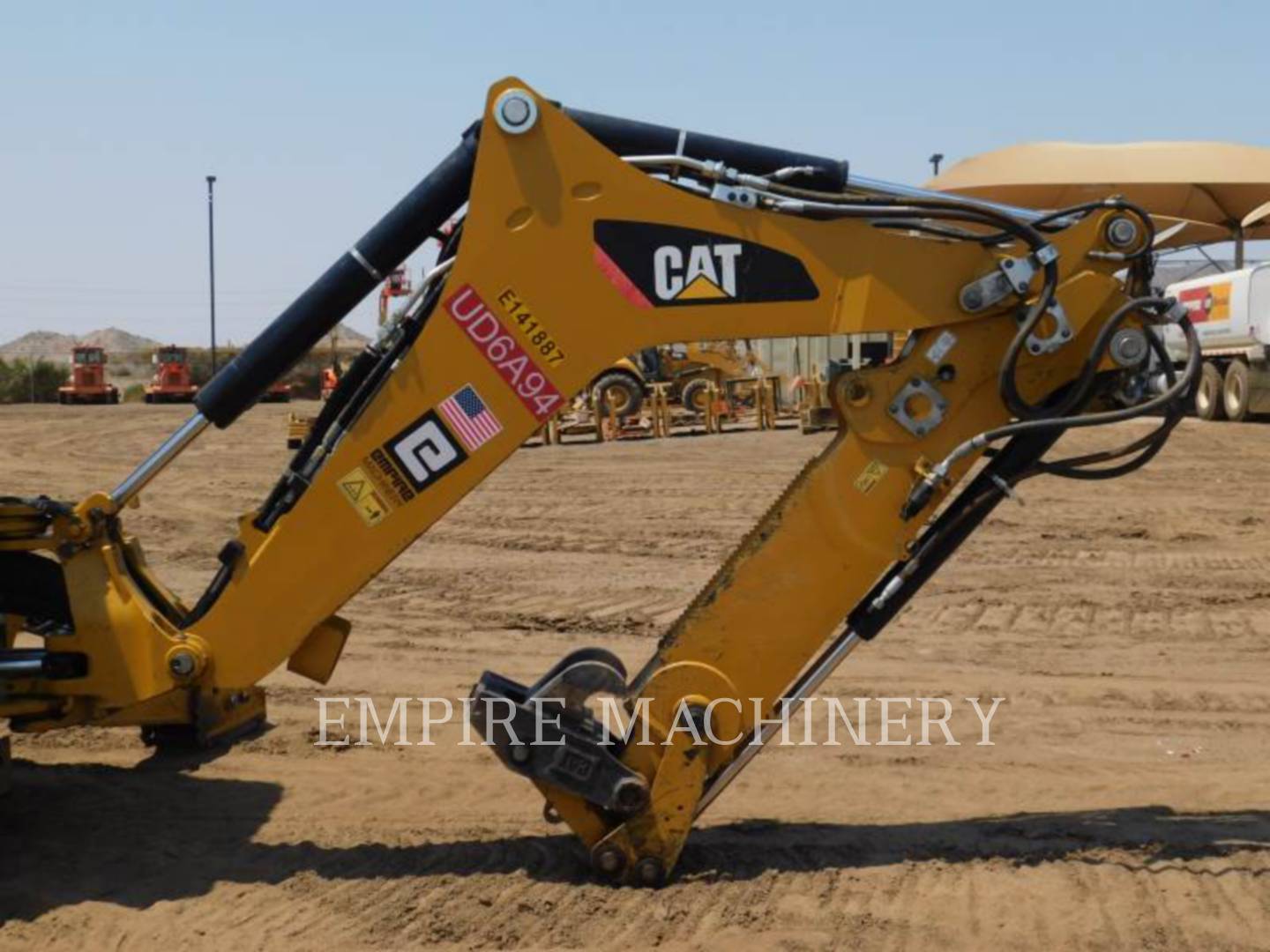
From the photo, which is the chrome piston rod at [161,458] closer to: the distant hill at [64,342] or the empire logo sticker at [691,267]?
the empire logo sticker at [691,267]

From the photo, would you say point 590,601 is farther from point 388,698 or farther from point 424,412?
point 424,412

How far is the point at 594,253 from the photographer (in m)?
4.82

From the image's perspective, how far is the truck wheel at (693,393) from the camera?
26.9 metres

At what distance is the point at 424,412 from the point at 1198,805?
10.9 ft

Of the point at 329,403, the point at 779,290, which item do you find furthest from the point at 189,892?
the point at 779,290

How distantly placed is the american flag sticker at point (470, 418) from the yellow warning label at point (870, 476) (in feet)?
3.84

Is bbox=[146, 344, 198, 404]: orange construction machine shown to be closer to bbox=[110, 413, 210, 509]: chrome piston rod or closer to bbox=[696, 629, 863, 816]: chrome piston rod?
bbox=[110, 413, 210, 509]: chrome piston rod

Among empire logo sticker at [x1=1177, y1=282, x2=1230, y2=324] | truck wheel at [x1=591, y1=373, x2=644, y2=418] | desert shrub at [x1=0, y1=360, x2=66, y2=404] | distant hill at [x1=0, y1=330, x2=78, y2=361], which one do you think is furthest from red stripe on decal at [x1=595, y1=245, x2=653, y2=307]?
distant hill at [x1=0, y1=330, x2=78, y2=361]

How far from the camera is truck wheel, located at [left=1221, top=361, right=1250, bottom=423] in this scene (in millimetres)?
25141

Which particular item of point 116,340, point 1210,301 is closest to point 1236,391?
point 1210,301

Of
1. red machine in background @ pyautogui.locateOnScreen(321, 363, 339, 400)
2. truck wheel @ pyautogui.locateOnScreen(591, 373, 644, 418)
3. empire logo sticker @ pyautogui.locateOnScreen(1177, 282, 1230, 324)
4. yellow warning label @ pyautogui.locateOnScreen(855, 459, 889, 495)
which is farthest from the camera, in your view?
empire logo sticker @ pyautogui.locateOnScreen(1177, 282, 1230, 324)

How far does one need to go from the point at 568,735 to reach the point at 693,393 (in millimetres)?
22686

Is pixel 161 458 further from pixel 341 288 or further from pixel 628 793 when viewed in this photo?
pixel 628 793

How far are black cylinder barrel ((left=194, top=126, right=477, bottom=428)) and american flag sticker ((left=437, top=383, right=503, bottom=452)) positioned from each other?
527mm
